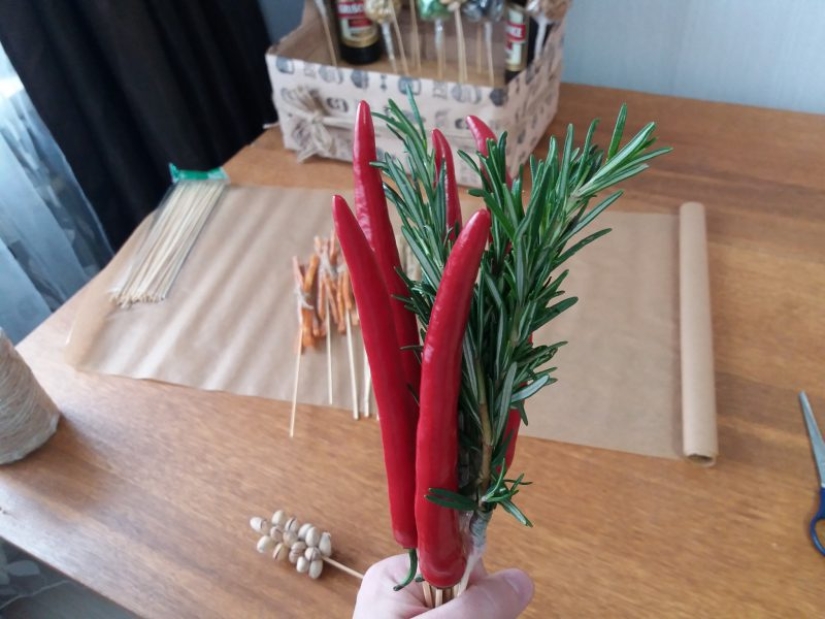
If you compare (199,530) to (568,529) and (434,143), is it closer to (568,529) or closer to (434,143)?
(568,529)

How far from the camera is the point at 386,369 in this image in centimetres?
36

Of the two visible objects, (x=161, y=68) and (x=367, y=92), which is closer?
(x=367, y=92)

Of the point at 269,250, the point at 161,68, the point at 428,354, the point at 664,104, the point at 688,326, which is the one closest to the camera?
the point at 428,354

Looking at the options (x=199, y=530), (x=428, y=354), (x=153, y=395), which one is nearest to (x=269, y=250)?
(x=153, y=395)

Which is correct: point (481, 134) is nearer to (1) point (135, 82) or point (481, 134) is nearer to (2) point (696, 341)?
(2) point (696, 341)

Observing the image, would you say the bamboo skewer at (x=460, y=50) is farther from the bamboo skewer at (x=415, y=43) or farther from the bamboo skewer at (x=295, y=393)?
the bamboo skewer at (x=295, y=393)

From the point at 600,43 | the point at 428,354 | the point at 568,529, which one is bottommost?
the point at 568,529

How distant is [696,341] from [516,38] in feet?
1.59

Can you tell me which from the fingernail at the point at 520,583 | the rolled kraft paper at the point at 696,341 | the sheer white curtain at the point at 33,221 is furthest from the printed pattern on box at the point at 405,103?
the fingernail at the point at 520,583

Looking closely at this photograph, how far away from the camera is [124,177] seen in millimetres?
1253

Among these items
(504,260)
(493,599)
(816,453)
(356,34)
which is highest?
(504,260)

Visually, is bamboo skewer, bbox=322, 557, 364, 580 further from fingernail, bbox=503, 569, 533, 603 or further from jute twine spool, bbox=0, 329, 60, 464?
jute twine spool, bbox=0, 329, 60, 464

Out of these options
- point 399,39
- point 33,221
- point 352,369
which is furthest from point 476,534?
point 33,221

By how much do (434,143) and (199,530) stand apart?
0.45m
